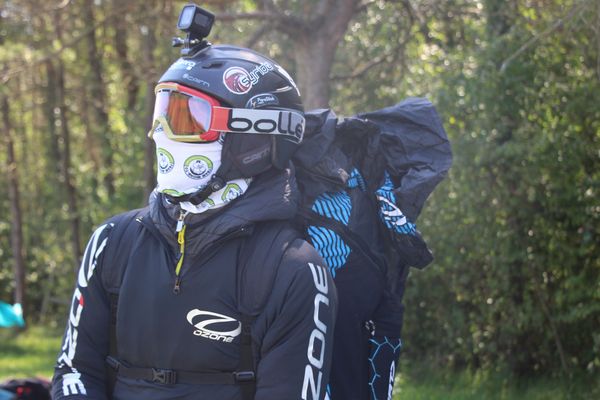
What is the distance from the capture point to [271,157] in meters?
2.90

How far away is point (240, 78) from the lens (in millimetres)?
2850

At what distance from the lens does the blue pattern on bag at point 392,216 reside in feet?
10.0

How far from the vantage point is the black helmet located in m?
2.81

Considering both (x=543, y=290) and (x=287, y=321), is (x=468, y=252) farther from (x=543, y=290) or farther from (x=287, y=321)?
(x=287, y=321)

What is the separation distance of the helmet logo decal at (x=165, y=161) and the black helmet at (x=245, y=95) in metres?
0.13

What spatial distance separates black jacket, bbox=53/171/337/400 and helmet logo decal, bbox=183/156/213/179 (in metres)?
0.13

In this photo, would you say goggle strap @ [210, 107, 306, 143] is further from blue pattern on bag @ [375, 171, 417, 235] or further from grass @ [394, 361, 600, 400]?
grass @ [394, 361, 600, 400]

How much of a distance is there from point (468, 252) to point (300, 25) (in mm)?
2610

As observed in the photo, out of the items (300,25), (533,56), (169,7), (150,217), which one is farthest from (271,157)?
(169,7)

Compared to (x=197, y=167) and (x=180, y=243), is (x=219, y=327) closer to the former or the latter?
(x=180, y=243)

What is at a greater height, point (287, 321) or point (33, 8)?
point (33, 8)

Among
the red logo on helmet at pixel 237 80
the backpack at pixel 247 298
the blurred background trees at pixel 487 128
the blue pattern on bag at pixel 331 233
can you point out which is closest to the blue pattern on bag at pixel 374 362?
the blue pattern on bag at pixel 331 233

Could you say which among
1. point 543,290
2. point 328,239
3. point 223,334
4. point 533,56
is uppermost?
point 533,56

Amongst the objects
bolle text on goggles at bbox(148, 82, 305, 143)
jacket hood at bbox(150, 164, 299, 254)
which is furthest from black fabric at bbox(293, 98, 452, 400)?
bolle text on goggles at bbox(148, 82, 305, 143)
